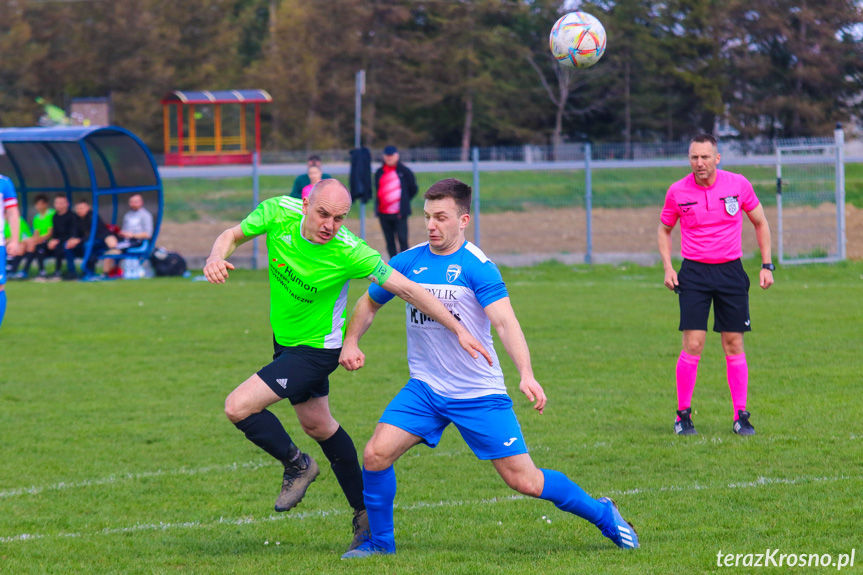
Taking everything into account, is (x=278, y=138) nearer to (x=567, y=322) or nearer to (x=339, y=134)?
(x=339, y=134)

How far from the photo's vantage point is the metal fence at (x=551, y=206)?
2020 centimetres

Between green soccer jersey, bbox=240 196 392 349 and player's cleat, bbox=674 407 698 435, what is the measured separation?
3.04 m

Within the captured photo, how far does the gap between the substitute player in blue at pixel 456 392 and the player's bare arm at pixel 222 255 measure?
69cm

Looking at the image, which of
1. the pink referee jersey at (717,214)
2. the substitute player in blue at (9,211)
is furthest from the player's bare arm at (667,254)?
the substitute player in blue at (9,211)

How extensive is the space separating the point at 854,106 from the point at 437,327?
1929 inches

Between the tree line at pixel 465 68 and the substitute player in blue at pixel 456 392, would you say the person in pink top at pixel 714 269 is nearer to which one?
the substitute player in blue at pixel 456 392

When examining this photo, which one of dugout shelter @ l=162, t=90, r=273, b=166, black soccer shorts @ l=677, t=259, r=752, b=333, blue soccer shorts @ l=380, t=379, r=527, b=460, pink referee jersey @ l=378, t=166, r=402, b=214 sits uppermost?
dugout shelter @ l=162, t=90, r=273, b=166

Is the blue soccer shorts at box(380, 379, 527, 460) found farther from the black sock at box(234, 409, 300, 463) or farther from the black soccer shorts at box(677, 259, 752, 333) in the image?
the black soccer shorts at box(677, 259, 752, 333)

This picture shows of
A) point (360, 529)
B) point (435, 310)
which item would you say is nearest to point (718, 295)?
point (435, 310)

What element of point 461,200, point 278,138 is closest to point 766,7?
point 278,138

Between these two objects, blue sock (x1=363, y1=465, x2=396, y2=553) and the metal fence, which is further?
the metal fence

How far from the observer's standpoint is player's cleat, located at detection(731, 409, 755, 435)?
7066mm

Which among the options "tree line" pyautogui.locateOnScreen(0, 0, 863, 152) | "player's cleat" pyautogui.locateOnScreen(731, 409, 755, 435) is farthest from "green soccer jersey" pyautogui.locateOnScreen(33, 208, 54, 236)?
"tree line" pyautogui.locateOnScreen(0, 0, 863, 152)

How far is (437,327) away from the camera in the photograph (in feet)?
15.7
